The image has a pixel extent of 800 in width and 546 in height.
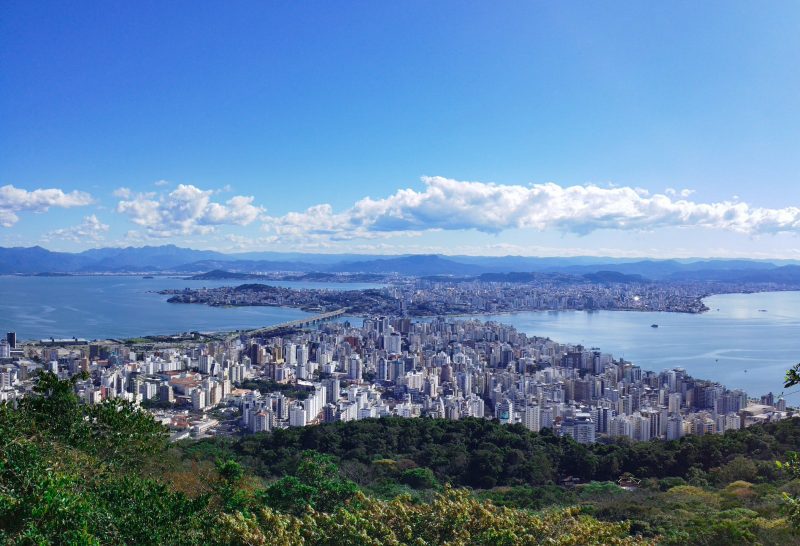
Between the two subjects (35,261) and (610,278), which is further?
(35,261)

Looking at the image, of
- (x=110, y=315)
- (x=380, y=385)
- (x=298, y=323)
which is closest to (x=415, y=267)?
(x=298, y=323)

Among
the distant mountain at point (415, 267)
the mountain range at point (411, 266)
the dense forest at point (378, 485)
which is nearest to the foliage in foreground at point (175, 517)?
the dense forest at point (378, 485)

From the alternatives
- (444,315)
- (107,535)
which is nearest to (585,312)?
(444,315)

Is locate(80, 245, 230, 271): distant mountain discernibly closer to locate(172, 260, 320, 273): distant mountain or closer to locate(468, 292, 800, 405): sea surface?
locate(172, 260, 320, 273): distant mountain

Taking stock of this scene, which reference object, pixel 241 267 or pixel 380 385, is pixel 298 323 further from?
pixel 241 267

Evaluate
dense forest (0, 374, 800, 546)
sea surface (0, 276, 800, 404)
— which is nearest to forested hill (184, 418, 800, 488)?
dense forest (0, 374, 800, 546)
